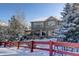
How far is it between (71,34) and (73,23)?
0.47 ft

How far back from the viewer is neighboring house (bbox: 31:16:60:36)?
2799 millimetres

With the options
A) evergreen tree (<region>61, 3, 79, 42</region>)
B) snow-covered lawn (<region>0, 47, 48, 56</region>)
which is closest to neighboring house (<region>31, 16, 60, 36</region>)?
evergreen tree (<region>61, 3, 79, 42</region>)

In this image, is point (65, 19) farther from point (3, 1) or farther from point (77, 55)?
point (3, 1)

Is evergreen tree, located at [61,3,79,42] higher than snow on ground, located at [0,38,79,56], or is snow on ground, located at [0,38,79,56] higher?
evergreen tree, located at [61,3,79,42]

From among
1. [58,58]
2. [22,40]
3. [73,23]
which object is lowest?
[58,58]

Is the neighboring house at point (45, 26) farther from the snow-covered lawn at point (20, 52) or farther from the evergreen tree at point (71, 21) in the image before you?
the snow-covered lawn at point (20, 52)

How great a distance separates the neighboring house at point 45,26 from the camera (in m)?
2.80

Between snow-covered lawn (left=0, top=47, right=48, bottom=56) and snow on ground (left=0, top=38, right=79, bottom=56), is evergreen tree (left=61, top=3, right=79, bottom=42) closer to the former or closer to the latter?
snow on ground (left=0, top=38, right=79, bottom=56)

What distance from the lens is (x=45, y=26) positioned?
2818 millimetres

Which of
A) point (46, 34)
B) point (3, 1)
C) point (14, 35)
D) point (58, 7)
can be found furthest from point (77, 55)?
point (3, 1)

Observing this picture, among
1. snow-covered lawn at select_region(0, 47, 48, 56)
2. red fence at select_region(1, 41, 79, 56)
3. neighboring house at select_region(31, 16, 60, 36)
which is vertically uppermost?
neighboring house at select_region(31, 16, 60, 36)

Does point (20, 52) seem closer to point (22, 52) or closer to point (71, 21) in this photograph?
point (22, 52)

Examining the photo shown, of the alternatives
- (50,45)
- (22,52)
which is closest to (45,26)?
(50,45)

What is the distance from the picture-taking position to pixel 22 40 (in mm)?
2893
